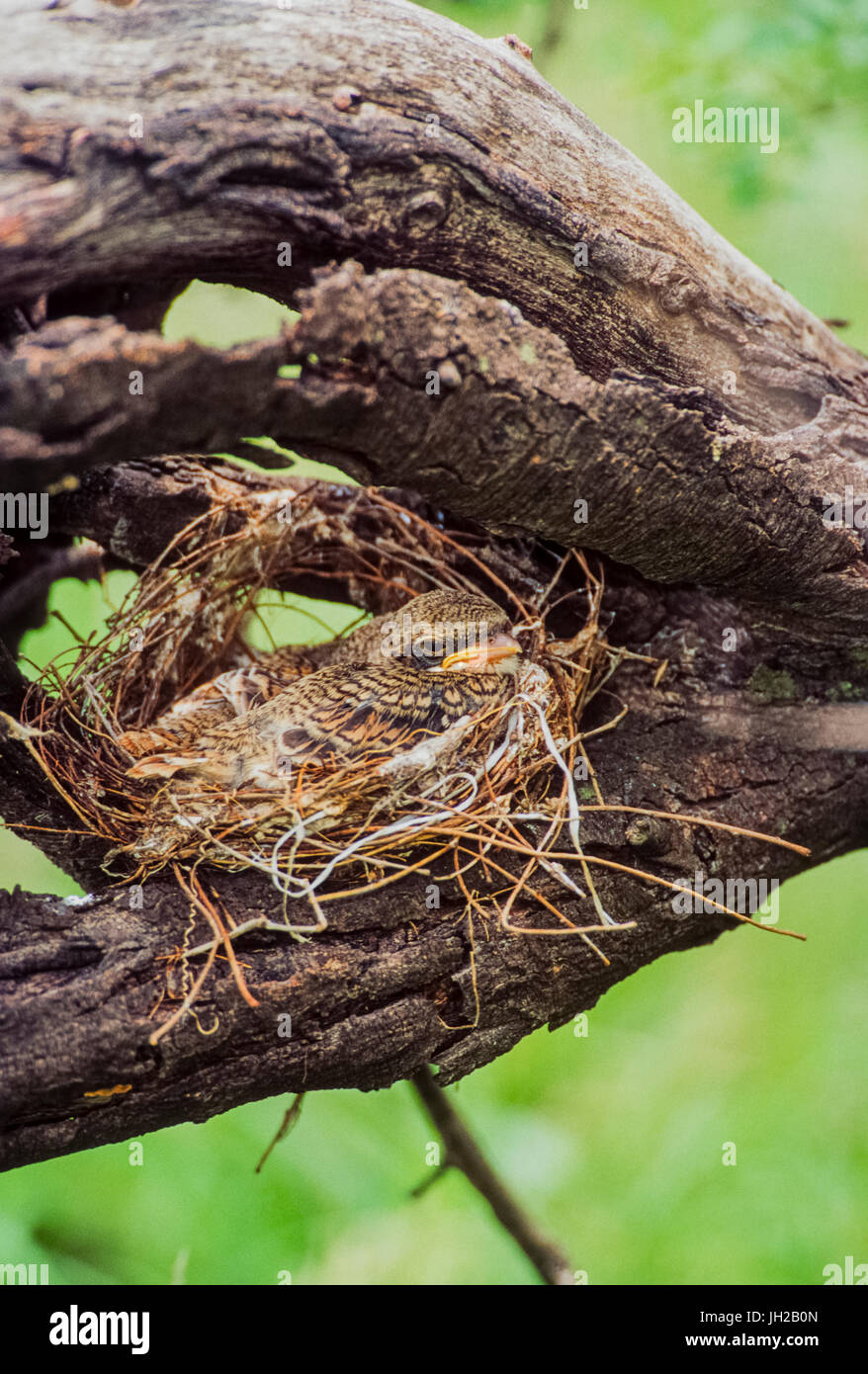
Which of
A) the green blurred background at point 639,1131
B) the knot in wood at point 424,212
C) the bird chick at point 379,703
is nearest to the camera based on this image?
the knot in wood at point 424,212

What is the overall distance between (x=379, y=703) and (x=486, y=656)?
269 millimetres

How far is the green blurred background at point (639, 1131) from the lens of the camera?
10.5 ft

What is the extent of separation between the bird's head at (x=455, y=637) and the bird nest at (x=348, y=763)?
0.07 meters

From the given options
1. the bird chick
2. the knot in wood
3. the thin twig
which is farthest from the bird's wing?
the knot in wood

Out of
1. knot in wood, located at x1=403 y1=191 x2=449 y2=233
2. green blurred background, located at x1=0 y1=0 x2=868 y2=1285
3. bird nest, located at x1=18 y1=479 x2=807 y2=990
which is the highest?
knot in wood, located at x1=403 y1=191 x2=449 y2=233

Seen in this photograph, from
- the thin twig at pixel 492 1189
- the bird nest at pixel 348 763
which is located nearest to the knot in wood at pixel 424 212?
the bird nest at pixel 348 763

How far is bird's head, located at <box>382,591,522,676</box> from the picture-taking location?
228cm

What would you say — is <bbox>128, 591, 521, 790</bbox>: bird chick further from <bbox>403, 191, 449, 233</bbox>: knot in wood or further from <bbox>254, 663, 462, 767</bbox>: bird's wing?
<bbox>403, 191, 449, 233</bbox>: knot in wood

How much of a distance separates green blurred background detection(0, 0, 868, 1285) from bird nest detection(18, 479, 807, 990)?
623mm

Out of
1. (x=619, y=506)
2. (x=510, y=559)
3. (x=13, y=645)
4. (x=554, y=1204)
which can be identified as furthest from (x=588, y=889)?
(x=554, y=1204)

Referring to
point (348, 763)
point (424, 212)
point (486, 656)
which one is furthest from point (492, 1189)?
point (424, 212)

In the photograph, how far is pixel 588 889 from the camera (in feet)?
6.15

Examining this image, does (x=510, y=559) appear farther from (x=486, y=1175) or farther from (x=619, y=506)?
(x=486, y=1175)

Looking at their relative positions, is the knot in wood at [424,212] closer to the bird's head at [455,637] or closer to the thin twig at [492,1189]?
the bird's head at [455,637]
